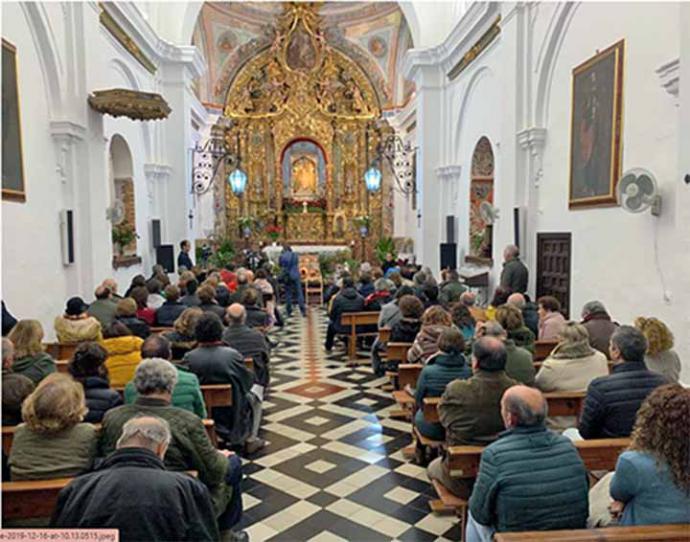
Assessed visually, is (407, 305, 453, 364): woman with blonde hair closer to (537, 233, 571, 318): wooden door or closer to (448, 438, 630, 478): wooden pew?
(448, 438, 630, 478): wooden pew

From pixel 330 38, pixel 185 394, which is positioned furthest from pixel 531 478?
pixel 330 38

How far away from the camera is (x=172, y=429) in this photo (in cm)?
270

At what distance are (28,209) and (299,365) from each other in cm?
403

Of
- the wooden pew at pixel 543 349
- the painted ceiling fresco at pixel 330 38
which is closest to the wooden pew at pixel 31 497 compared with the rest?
the wooden pew at pixel 543 349

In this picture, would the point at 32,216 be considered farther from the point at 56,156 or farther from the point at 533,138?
the point at 533,138

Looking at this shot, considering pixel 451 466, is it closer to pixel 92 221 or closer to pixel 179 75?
pixel 92 221

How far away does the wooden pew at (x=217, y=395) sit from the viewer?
4.11m

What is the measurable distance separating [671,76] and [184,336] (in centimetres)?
496

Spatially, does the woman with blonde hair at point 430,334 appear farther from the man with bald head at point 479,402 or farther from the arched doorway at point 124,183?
the arched doorway at point 124,183

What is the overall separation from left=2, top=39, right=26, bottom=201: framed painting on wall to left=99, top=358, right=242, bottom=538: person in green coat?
421 centimetres

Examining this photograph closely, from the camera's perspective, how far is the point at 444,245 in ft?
39.2

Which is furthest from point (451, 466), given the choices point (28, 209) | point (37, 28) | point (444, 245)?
point (444, 245)

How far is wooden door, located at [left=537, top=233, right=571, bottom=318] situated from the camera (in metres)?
7.23

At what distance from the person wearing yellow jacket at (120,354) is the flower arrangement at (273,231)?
1423cm
